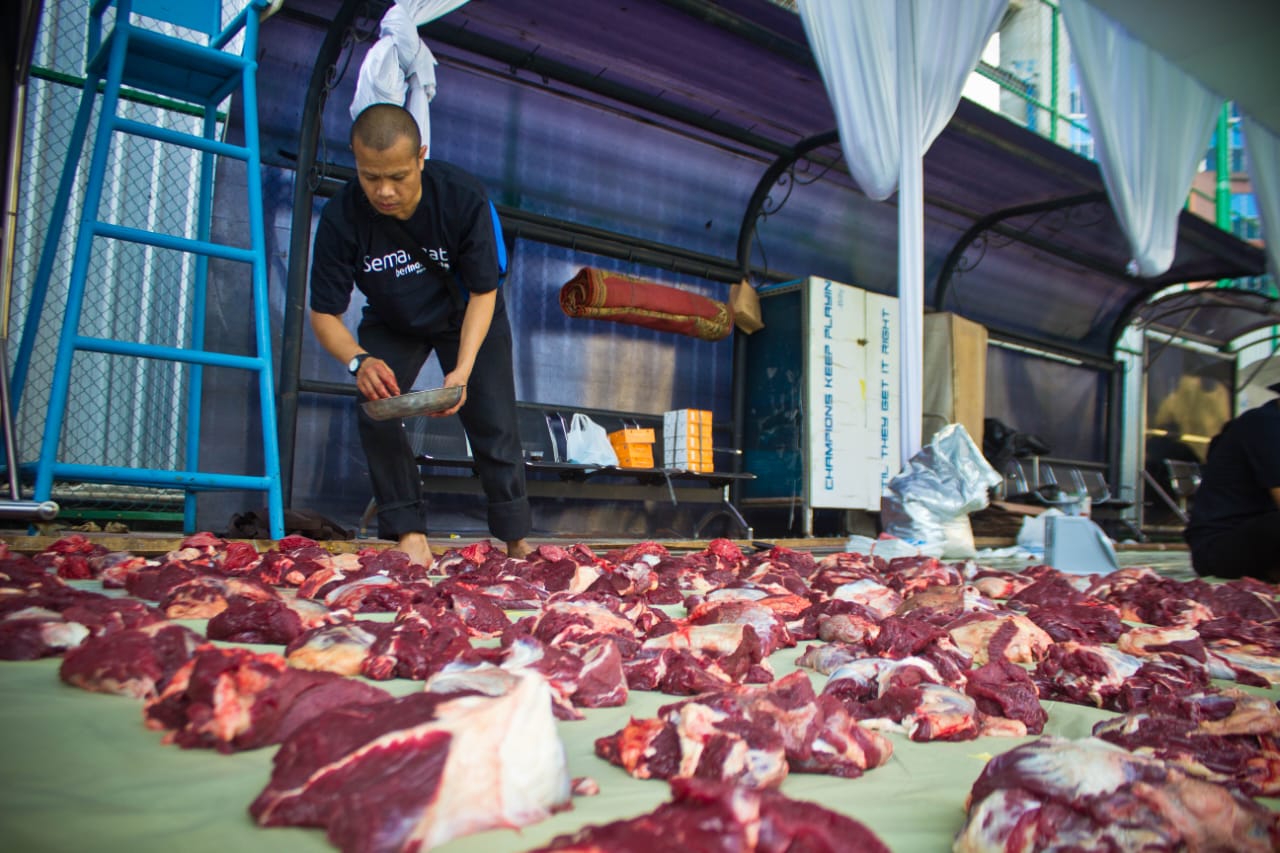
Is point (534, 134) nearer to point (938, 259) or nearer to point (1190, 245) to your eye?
point (938, 259)

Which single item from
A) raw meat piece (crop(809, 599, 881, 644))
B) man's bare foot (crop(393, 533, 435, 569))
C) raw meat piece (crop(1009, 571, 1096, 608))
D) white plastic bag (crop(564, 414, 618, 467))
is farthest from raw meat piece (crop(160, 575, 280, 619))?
white plastic bag (crop(564, 414, 618, 467))

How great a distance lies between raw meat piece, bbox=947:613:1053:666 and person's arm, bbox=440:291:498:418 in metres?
1.94

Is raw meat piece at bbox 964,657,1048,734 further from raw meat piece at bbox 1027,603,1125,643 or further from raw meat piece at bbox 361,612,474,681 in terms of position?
raw meat piece at bbox 361,612,474,681

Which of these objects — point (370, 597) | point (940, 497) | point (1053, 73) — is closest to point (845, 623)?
point (370, 597)

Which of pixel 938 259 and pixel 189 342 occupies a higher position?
pixel 938 259

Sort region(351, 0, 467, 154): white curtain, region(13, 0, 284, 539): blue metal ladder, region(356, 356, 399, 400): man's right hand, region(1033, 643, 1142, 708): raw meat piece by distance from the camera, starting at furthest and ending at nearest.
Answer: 1. region(351, 0, 467, 154): white curtain
2. region(13, 0, 284, 539): blue metal ladder
3. region(356, 356, 399, 400): man's right hand
4. region(1033, 643, 1142, 708): raw meat piece

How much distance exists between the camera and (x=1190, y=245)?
10914 millimetres

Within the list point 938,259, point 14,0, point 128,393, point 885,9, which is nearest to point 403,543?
point 128,393

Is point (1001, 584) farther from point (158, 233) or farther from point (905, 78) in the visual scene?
point (158, 233)

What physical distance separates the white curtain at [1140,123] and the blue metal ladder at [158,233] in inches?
211

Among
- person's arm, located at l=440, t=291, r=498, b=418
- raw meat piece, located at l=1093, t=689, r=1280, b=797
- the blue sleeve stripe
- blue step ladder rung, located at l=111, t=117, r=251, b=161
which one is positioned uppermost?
blue step ladder rung, located at l=111, t=117, r=251, b=161

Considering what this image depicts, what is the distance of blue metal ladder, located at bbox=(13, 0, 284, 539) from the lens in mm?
3559

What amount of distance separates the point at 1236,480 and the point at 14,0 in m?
5.28

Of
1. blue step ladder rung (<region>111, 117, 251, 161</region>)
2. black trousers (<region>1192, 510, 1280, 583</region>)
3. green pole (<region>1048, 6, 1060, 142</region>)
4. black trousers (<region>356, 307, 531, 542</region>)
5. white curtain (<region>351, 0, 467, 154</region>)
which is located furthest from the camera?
green pole (<region>1048, 6, 1060, 142</region>)
